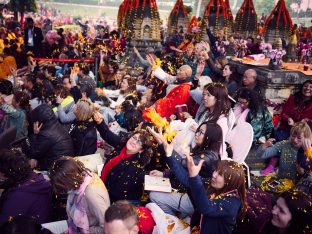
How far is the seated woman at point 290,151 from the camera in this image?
402 centimetres

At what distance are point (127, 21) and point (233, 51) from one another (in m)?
6.45

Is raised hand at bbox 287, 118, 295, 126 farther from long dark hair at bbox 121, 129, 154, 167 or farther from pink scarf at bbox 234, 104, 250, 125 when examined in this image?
long dark hair at bbox 121, 129, 154, 167

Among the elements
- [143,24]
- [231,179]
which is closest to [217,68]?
[231,179]

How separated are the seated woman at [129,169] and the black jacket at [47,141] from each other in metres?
0.90

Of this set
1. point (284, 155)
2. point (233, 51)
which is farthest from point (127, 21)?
point (284, 155)

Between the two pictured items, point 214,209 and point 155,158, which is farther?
point 155,158

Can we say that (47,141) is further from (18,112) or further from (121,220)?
(121,220)

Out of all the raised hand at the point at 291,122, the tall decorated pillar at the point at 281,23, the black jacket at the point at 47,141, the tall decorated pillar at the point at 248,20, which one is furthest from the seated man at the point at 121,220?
the tall decorated pillar at the point at 248,20

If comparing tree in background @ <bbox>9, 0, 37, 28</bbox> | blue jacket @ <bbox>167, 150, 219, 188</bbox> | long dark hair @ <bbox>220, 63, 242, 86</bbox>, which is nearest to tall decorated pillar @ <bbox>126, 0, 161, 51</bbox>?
tree in background @ <bbox>9, 0, 37, 28</bbox>

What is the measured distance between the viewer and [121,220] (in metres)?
2.32

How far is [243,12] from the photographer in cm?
2500

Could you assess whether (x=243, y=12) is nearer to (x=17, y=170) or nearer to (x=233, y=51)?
(x=233, y=51)

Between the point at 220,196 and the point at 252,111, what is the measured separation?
2382 millimetres

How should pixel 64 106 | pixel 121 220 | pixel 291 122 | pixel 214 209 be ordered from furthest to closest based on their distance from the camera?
1. pixel 64 106
2. pixel 291 122
3. pixel 214 209
4. pixel 121 220
